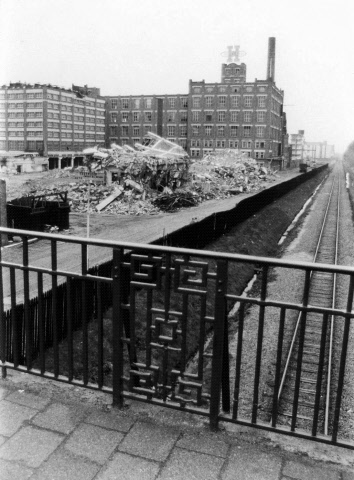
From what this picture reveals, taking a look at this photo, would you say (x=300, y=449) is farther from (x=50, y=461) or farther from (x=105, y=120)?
(x=105, y=120)

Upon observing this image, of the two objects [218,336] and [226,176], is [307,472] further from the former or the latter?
[226,176]

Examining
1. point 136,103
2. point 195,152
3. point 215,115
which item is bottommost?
point 195,152

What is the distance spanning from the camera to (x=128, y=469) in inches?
111

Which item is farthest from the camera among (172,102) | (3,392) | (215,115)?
(172,102)

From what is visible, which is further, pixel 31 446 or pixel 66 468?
pixel 31 446

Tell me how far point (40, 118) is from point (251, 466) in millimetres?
80873

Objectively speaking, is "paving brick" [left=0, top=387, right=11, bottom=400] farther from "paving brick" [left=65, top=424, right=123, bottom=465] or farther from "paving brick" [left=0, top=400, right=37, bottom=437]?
"paving brick" [left=65, top=424, right=123, bottom=465]

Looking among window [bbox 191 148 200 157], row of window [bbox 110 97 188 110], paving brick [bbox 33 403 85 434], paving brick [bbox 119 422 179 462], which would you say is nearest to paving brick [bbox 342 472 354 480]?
paving brick [bbox 119 422 179 462]

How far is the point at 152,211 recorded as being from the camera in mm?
31562

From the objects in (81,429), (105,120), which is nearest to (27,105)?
(105,120)

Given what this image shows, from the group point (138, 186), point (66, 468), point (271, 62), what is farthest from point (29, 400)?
point (271, 62)

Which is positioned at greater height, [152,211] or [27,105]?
[27,105]

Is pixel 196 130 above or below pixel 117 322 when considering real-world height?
above

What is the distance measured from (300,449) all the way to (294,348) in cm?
845
